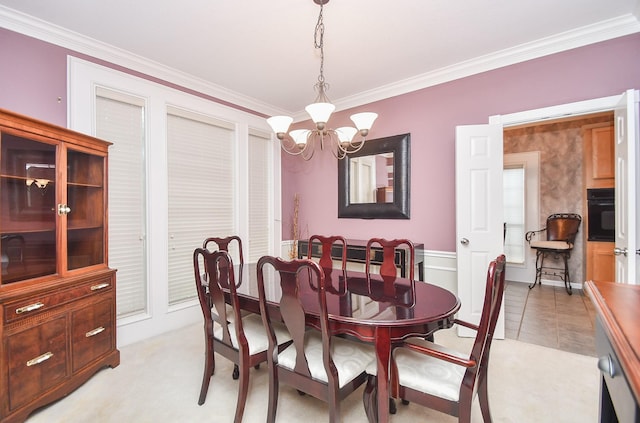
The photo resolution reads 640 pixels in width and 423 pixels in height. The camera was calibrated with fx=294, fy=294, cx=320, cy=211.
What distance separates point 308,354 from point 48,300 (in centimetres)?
173

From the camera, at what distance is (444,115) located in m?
3.17


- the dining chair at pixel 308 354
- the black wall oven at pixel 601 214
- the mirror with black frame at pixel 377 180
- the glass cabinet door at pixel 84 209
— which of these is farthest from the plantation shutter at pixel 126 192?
the black wall oven at pixel 601 214

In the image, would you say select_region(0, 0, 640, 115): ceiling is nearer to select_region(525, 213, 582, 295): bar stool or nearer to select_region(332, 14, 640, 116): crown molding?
select_region(332, 14, 640, 116): crown molding

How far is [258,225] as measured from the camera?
4.11 meters

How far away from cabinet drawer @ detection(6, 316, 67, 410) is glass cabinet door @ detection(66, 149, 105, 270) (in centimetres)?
44

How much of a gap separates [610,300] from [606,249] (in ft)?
13.4

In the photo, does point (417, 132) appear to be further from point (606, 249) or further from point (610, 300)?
point (606, 249)

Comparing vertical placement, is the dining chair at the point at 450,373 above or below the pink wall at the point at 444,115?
below

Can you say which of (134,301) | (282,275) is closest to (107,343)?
(134,301)

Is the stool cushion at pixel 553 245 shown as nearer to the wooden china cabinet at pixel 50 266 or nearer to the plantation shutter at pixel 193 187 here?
the plantation shutter at pixel 193 187

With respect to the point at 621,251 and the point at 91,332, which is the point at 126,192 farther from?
the point at 621,251

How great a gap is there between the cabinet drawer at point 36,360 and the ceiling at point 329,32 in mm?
2248

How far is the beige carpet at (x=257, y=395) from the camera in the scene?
1779mm

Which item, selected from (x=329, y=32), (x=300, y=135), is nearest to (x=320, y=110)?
(x=300, y=135)
